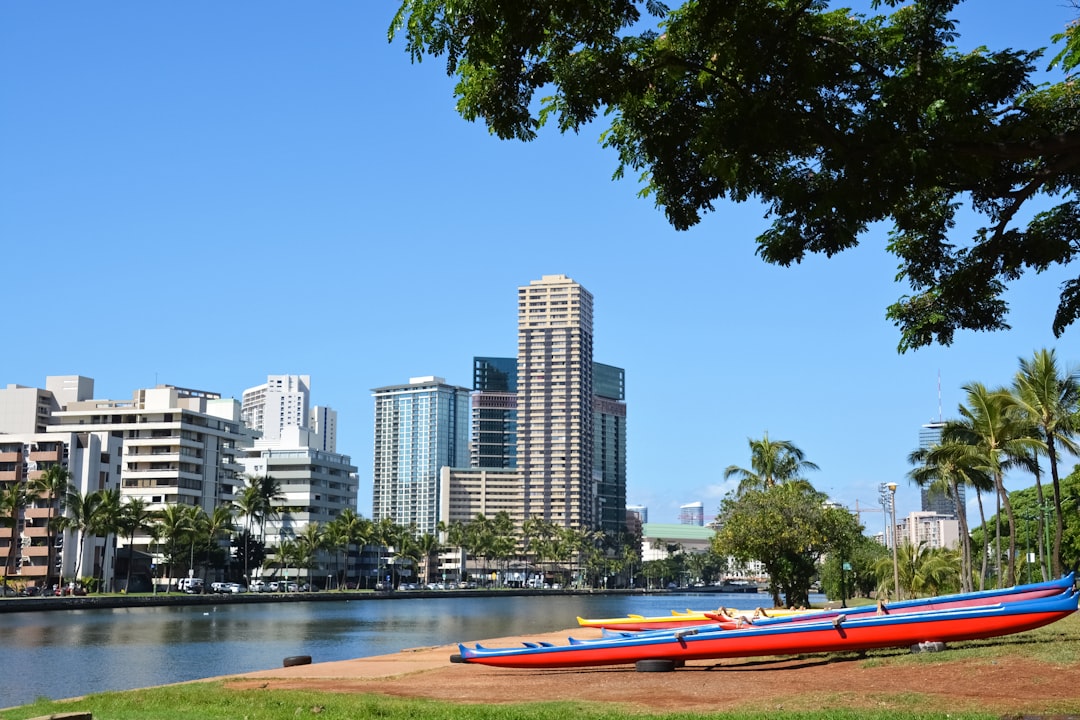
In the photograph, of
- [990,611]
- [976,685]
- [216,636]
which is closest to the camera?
[976,685]

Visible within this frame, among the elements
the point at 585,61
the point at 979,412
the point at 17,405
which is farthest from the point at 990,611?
the point at 17,405

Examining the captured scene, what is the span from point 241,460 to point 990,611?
172 metres

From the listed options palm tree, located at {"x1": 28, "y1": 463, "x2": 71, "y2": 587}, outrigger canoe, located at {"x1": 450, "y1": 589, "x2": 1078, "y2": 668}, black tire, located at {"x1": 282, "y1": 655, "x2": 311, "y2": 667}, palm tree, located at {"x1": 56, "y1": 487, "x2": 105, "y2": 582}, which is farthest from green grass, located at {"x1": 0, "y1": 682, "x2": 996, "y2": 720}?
palm tree, located at {"x1": 56, "y1": 487, "x2": 105, "y2": 582}

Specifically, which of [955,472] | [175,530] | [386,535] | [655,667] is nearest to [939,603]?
[655,667]

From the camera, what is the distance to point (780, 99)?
40.7 ft

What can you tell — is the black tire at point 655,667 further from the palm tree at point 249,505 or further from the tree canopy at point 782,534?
the palm tree at point 249,505

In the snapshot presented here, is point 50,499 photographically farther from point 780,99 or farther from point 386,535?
point 780,99

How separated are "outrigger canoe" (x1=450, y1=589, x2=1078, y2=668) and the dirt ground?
0.33m

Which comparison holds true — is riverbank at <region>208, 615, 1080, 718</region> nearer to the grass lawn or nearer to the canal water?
the grass lawn

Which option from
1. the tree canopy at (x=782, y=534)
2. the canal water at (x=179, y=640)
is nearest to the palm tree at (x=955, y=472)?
the tree canopy at (x=782, y=534)

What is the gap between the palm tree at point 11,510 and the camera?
11206 centimetres

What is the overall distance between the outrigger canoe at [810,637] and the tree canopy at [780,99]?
12.8 metres

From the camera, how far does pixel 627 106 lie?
13344mm

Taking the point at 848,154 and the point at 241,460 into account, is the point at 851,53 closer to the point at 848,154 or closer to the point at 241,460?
the point at 848,154
